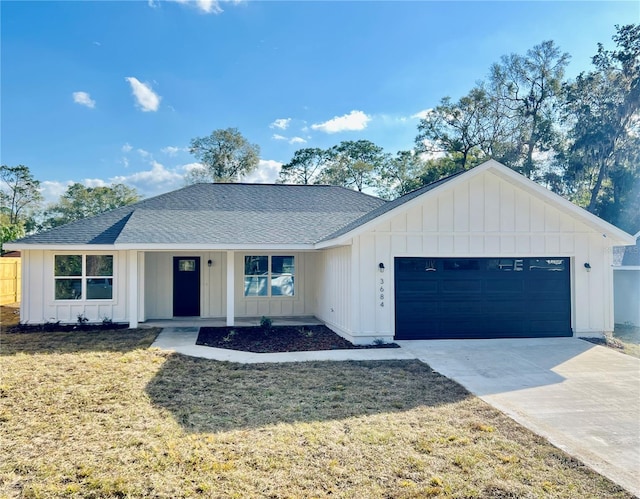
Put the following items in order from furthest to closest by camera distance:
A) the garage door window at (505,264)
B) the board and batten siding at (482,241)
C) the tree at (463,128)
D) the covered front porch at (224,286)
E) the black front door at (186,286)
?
the tree at (463,128)
the black front door at (186,286)
the covered front porch at (224,286)
the garage door window at (505,264)
the board and batten siding at (482,241)

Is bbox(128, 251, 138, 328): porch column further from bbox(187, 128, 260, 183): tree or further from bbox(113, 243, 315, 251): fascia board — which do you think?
bbox(187, 128, 260, 183): tree

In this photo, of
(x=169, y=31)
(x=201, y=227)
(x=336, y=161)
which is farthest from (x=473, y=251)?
(x=336, y=161)

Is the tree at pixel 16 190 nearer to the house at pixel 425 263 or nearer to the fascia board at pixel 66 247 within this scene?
the house at pixel 425 263

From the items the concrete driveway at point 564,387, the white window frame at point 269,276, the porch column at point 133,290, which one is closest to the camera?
the concrete driveway at point 564,387

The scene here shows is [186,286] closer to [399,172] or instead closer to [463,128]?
[463,128]

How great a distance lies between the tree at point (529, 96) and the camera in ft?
94.6

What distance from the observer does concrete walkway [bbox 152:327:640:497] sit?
4645 millimetres

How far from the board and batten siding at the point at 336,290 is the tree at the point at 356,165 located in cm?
2473

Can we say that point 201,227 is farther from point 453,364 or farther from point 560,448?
point 560,448

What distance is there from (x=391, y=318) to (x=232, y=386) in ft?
15.3

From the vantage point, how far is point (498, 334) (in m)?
10.6

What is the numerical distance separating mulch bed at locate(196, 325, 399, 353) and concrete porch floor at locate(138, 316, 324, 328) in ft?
1.97

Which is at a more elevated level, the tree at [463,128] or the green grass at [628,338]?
the tree at [463,128]

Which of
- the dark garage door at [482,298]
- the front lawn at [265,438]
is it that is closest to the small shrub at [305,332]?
the dark garage door at [482,298]
